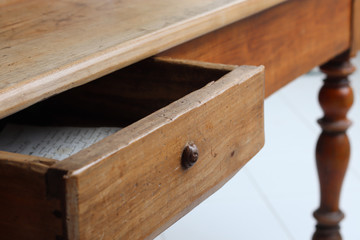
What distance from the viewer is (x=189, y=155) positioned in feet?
1.59

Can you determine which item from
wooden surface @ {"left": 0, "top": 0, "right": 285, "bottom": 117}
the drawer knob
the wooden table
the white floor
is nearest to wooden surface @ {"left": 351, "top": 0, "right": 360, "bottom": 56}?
the wooden table

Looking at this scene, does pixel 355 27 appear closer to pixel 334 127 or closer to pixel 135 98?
pixel 334 127

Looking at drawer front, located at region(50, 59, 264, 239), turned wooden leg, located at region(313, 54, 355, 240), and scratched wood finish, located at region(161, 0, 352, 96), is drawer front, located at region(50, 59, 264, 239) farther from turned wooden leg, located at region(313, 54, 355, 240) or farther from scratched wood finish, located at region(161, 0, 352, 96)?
turned wooden leg, located at region(313, 54, 355, 240)

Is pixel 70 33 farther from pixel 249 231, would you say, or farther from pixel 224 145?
pixel 249 231

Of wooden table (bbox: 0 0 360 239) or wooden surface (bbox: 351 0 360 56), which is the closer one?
wooden table (bbox: 0 0 360 239)

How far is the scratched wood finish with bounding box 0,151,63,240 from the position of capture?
372 millimetres

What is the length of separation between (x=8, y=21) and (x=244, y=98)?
0.94 ft

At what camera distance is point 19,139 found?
2.12 feet

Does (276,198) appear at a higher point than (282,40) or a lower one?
higher

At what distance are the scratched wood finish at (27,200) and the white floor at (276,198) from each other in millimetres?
1254

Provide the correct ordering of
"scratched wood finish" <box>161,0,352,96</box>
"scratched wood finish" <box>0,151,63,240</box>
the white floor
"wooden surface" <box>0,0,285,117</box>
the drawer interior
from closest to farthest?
"scratched wood finish" <box>0,151,63,240</box> → "wooden surface" <box>0,0,285,117</box> → the drawer interior → "scratched wood finish" <box>161,0,352,96</box> → the white floor

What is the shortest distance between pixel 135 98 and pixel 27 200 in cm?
30

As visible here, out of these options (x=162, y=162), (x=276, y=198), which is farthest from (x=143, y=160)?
(x=276, y=198)

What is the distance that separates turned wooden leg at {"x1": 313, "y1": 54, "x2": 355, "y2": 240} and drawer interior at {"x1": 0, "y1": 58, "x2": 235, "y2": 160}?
0.67m
